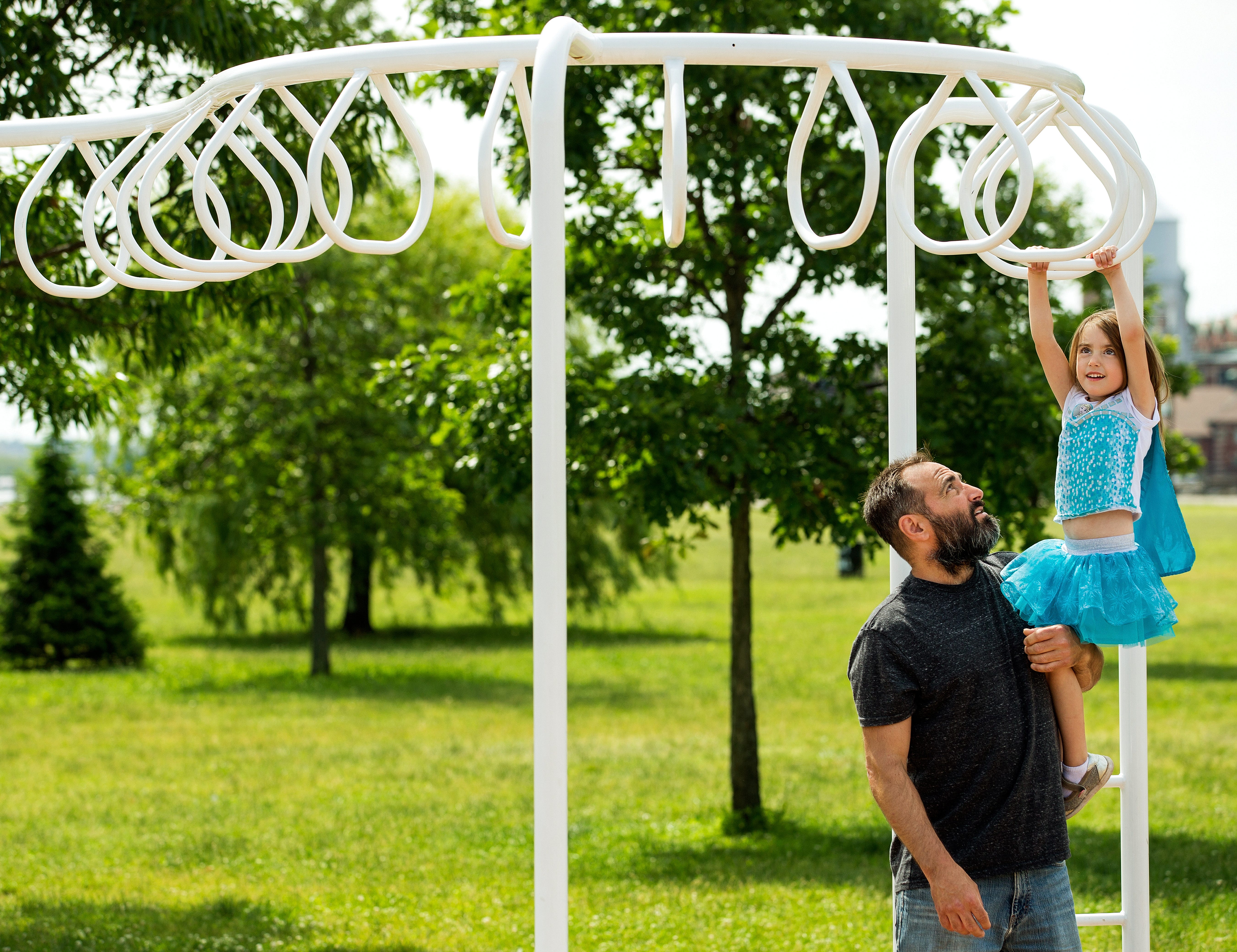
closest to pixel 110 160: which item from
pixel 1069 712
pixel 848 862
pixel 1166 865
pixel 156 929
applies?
pixel 156 929

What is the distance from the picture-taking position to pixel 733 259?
7.48 m

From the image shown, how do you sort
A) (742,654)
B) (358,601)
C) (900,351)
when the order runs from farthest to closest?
(358,601)
(742,654)
(900,351)

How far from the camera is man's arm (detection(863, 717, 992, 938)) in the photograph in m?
2.52

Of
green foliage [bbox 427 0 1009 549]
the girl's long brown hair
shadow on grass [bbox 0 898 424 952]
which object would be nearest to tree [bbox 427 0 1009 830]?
green foliage [bbox 427 0 1009 549]

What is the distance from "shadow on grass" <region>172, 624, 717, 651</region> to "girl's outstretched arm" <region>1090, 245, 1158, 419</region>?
15.7m

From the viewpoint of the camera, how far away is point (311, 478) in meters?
15.0

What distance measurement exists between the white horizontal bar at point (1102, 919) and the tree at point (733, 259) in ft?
10.6

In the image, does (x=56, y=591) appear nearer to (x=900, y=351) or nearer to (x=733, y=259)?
(x=733, y=259)

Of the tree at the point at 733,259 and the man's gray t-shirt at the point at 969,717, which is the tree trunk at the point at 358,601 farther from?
the man's gray t-shirt at the point at 969,717

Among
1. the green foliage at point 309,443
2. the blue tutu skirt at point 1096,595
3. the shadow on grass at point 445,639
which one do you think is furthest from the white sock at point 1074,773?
the shadow on grass at point 445,639

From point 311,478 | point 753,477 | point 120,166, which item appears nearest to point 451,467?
point 311,478

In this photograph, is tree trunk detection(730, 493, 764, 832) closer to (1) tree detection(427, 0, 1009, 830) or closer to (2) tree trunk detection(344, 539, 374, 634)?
(1) tree detection(427, 0, 1009, 830)

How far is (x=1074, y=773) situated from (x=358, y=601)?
1837 centimetres

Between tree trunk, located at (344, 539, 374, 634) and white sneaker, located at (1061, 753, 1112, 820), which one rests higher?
Answer: white sneaker, located at (1061, 753, 1112, 820)
